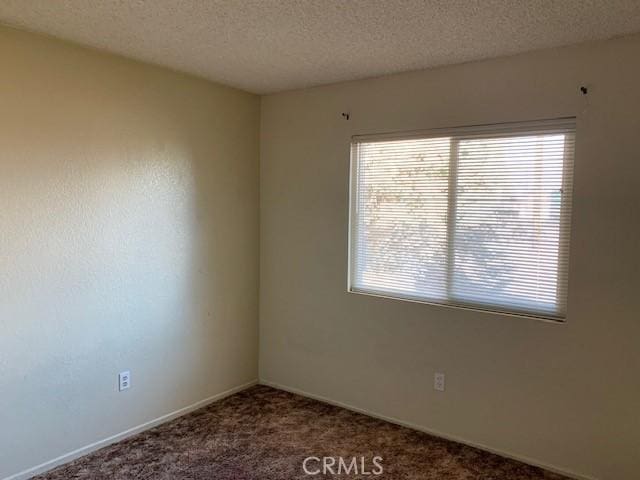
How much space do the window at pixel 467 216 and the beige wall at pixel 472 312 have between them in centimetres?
9

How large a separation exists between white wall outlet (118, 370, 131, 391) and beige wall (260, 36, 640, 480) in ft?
3.97

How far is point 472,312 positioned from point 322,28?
1.86 metres

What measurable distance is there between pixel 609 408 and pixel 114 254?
2942 mm

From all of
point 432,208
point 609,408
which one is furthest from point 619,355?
point 432,208

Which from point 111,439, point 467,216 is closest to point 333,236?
point 467,216

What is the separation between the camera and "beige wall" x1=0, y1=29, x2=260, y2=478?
2.54 m

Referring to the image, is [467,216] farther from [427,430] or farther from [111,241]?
[111,241]

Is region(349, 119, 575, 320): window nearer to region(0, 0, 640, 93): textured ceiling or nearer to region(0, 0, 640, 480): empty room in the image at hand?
region(0, 0, 640, 480): empty room

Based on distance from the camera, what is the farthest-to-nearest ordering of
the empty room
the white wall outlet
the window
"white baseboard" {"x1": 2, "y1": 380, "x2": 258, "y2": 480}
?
1. the white wall outlet
2. the window
3. "white baseboard" {"x1": 2, "y1": 380, "x2": 258, "y2": 480}
4. the empty room

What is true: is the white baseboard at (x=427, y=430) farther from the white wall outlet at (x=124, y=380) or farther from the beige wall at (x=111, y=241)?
the white wall outlet at (x=124, y=380)

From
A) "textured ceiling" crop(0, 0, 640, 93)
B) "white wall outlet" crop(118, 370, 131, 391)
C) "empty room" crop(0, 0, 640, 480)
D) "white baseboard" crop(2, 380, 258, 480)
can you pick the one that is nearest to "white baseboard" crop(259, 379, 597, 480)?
"empty room" crop(0, 0, 640, 480)

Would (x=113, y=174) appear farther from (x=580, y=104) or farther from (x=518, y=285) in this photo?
(x=580, y=104)

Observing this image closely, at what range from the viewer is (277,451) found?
2.92m

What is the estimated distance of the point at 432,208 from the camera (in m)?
3.13
